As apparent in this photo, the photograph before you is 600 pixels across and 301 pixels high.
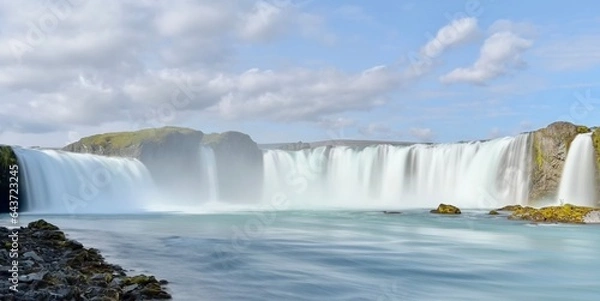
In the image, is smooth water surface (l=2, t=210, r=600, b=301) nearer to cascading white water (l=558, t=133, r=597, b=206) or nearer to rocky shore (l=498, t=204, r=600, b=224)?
rocky shore (l=498, t=204, r=600, b=224)

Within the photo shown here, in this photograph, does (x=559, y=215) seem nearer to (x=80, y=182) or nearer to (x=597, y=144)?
(x=597, y=144)

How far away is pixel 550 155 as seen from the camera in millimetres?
51438

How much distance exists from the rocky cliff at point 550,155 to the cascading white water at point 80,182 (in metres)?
38.7

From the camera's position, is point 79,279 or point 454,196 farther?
point 454,196

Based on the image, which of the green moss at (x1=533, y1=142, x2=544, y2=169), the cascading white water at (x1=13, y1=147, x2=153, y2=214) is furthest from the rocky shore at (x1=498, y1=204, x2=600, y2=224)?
the cascading white water at (x1=13, y1=147, x2=153, y2=214)

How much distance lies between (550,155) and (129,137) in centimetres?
4825

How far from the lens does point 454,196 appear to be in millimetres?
60656

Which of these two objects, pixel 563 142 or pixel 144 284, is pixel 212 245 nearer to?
pixel 144 284

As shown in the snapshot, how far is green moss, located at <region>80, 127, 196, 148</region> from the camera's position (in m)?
65.5

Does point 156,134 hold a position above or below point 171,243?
above

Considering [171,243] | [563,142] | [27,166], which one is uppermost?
[563,142]

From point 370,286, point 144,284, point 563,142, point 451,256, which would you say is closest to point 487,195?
point 563,142

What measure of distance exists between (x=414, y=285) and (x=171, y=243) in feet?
38.3

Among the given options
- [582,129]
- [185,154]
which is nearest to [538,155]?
[582,129]
